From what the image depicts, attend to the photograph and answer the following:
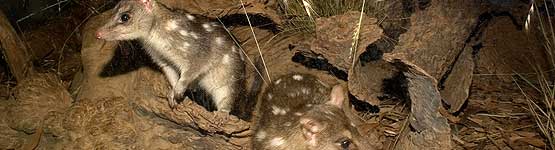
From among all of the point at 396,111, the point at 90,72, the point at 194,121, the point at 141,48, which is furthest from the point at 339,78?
the point at 90,72

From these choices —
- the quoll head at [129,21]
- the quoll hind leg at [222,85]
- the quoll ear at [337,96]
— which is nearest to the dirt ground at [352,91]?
the quoll ear at [337,96]

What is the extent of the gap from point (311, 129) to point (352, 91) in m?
0.40

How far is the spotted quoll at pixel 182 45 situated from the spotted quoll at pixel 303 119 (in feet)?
1.06

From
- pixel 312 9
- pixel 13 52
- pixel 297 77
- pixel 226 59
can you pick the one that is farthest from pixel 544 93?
pixel 13 52

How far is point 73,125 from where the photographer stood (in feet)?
13.4

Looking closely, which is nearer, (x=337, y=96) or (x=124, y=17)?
(x=124, y=17)

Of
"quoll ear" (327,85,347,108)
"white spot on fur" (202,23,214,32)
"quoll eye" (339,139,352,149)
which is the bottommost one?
"quoll eye" (339,139,352,149)

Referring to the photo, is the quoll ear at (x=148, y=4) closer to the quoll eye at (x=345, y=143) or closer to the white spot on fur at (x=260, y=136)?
the white spot on fur at (x=260, y=136)

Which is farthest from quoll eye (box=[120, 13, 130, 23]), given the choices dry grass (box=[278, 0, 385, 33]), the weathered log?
the weathered log

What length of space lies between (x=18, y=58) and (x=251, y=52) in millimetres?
2006

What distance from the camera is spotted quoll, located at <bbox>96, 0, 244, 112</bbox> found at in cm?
408

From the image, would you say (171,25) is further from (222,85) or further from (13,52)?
(13,52)

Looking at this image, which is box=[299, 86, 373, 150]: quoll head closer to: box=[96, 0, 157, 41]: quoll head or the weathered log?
box=[96, 0, 157, 41]: quoll head

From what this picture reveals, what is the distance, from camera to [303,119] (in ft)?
12.9
